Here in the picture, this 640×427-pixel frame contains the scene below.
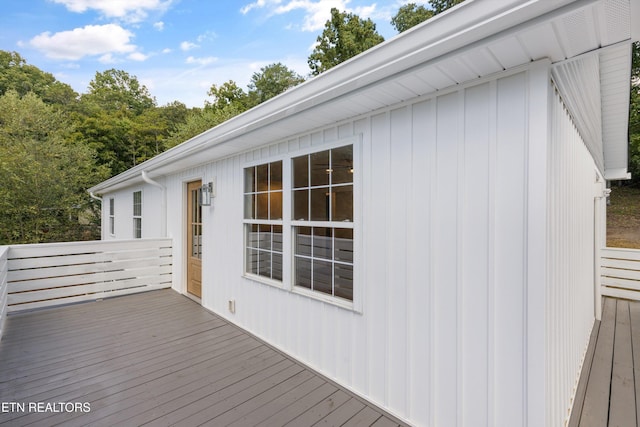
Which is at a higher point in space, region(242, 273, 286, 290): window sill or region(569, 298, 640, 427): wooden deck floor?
region(242, 273, 286, 290): window sill

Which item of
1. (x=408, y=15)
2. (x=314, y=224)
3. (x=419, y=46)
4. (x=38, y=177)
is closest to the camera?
(x=419, y=46)

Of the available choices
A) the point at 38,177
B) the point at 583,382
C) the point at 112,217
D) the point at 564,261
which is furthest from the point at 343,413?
the point at 38,177

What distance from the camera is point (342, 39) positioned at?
1356 centimetres

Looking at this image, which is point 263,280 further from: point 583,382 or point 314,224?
point 583,382

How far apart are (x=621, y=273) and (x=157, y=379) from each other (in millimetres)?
6923

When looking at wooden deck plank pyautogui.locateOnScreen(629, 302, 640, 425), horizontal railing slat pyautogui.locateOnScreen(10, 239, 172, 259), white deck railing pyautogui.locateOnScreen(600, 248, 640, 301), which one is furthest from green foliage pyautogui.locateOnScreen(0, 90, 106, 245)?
white deck railing pyautogui.locateOnScreen(600, 248, 640, 301)

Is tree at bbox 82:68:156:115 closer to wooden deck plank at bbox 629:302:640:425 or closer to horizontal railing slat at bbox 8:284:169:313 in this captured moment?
horizontal railing slat at bbox 8:284:169:313

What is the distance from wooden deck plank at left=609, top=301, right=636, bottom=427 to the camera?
2084mm

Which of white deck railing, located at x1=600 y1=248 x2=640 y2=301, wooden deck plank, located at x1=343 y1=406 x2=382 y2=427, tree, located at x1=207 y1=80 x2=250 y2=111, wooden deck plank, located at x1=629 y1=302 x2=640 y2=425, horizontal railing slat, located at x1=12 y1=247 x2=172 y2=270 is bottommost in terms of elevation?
wooden deck plank, located at x1=629 y1=302 x2=640 y2=425

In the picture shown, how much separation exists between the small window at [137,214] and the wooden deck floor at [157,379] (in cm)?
359

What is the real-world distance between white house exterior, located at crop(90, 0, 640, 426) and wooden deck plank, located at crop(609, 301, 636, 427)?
26cm

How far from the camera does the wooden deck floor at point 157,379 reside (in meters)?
2.10

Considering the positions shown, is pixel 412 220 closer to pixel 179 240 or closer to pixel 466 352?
pixel 466 352

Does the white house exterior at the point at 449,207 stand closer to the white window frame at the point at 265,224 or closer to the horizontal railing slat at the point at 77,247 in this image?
the white window frame at the point at 265,224
